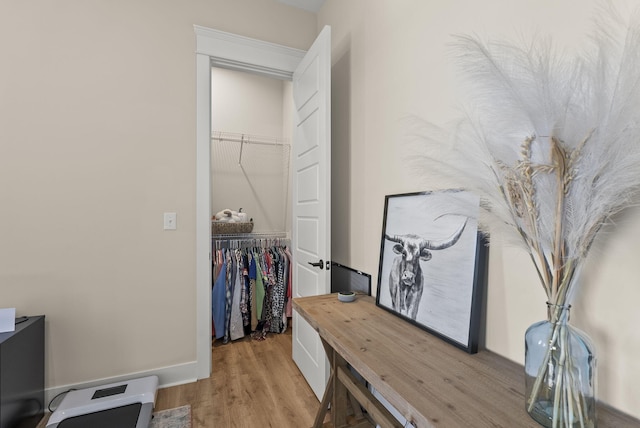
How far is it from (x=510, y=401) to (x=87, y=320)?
2290mm

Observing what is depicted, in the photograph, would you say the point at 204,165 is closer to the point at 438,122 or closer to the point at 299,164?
the point at 299,164

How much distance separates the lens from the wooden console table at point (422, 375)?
68cm

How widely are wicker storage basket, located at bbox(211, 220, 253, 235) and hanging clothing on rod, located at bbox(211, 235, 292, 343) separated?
0.09 m

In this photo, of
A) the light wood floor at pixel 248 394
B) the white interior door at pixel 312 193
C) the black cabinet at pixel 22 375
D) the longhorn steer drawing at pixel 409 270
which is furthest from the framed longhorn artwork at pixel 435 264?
the black cabinet at pixel 22 375

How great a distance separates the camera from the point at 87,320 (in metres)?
1.89

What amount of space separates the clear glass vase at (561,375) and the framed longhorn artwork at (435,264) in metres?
0.30

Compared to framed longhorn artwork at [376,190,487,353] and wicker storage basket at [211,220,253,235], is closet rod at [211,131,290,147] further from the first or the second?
framed longhorn artwork at [376,190,487,353]

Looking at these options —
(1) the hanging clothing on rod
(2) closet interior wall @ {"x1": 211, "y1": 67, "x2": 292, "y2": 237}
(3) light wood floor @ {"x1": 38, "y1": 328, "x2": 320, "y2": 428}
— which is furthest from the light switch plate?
(2) closet interior wall @ {"x1": 211, "y1": 67, "x2": 292, "y2": 237}

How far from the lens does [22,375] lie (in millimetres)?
1551

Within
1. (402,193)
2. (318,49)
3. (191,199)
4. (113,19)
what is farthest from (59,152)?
(402,193)

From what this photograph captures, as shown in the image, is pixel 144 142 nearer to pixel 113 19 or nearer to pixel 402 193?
pixel 113 19

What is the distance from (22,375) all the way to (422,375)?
2021mm

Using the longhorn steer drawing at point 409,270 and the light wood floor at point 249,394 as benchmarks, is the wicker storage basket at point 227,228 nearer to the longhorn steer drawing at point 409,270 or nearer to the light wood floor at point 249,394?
the light wood floor at point 249,394

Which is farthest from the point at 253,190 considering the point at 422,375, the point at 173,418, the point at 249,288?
the point at 422,375
